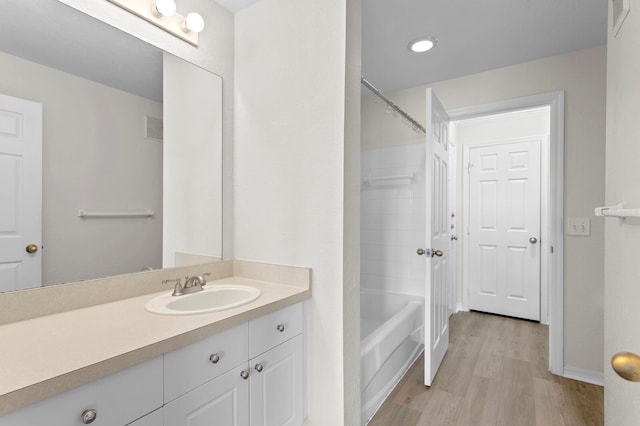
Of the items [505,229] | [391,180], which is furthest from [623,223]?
[505,229]

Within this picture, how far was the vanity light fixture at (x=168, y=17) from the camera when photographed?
1.34m

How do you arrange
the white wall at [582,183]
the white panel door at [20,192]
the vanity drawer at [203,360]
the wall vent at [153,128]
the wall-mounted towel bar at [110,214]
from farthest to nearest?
the white wall at [582,183] < the wall vent at [153,128] < the wall-mounted towel bar at [110,214] < the white panel door at [20,192] < the vanity drawer at [203,360]

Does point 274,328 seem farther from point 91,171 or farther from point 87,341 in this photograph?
point 91,171

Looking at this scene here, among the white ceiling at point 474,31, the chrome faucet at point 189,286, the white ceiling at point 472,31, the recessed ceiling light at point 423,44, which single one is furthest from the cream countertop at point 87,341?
the recessed ceiling light at point 423,44

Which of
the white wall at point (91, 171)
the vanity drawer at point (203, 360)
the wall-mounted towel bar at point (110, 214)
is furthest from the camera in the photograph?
the wall-mounted towel bar at point (110, 214)

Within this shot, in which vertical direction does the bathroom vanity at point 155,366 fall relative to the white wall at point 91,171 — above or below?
below

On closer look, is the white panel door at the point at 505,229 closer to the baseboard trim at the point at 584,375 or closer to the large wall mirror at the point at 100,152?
the baseboard trim at the point at 584,375

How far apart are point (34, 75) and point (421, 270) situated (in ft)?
9.51

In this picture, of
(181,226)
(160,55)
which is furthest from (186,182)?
(160,55)

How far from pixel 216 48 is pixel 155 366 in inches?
63.3

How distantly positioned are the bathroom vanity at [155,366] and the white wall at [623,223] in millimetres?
1083

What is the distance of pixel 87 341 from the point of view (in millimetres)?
859

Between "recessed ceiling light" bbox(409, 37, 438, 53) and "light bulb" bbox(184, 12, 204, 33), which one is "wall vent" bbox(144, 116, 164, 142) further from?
"recessed ceiling light" bbox(409, 37, 438, 53)

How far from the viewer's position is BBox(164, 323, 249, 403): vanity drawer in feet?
2.99
